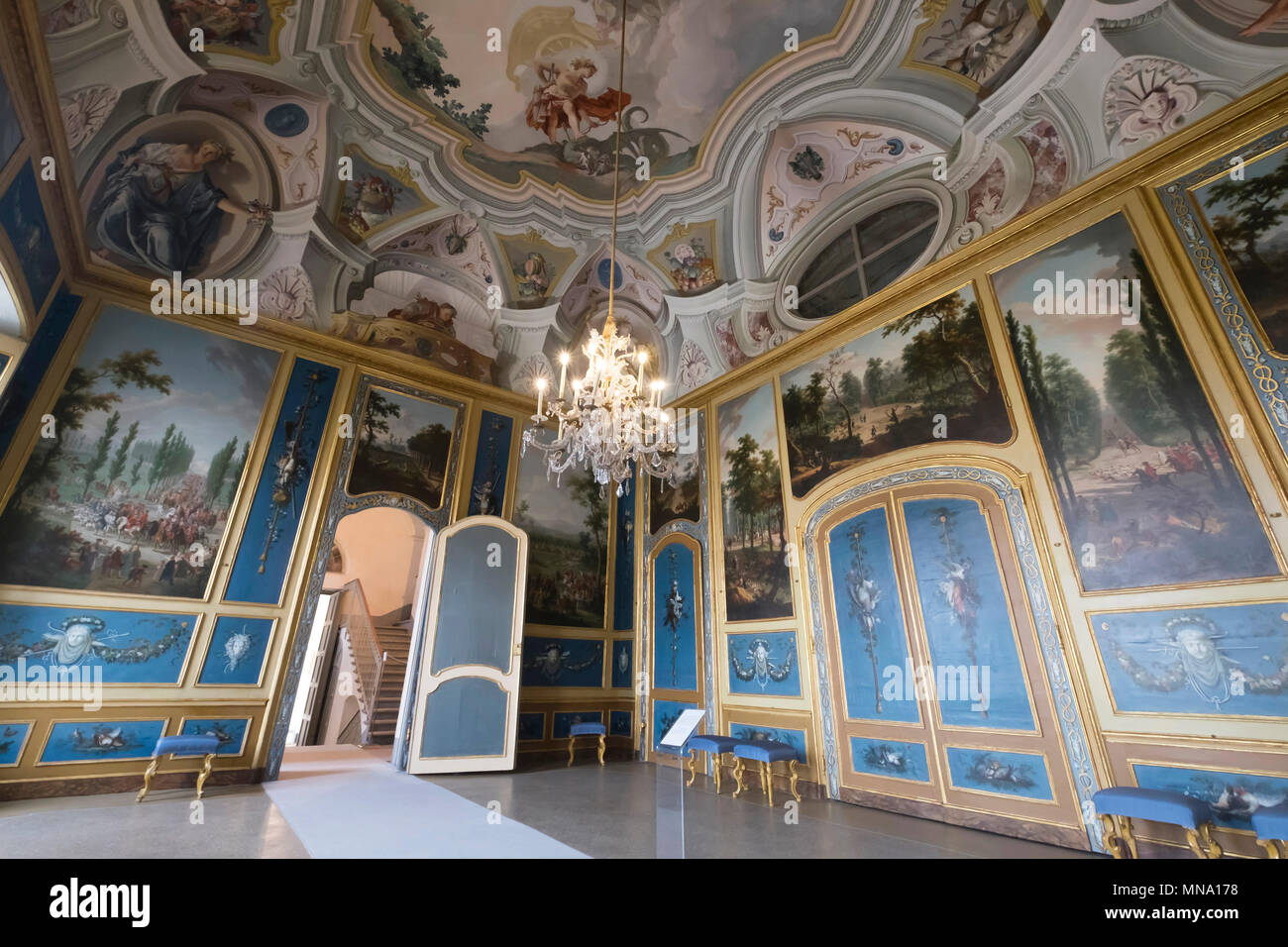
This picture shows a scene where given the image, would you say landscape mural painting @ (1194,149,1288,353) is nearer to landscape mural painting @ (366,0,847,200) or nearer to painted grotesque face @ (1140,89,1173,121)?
painted grotesque face @ (1140,89,1173,121)

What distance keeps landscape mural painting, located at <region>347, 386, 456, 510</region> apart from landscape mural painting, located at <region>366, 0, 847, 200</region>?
3.84m

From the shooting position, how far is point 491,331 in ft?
31.8

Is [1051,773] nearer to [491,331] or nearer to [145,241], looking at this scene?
[491,331]

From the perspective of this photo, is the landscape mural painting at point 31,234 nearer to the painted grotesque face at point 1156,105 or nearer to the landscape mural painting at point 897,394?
the landscape mural painting at point 897,394

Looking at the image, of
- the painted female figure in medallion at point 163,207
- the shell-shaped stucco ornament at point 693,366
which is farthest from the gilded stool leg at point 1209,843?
the painted female figure in medallion at point 163,207

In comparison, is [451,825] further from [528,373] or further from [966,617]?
[528,373]

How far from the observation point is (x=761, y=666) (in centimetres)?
734

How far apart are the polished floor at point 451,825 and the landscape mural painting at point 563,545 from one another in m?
3.24

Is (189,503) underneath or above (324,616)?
above

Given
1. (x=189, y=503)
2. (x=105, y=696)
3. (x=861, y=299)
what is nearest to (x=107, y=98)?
(x=189, y=503)

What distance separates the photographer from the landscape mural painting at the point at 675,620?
8.48m

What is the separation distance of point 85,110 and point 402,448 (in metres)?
4.87

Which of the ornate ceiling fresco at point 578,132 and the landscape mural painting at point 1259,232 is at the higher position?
the ornate ceiling fresco at point 578,132
